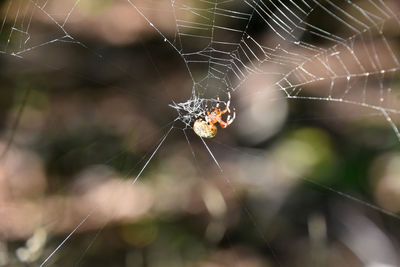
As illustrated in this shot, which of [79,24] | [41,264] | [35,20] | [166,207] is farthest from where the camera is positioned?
[79,24]

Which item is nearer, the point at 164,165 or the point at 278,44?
the point at 278,44

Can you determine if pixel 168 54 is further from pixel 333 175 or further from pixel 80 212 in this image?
pixel 333 175

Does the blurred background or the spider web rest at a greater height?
the spider web

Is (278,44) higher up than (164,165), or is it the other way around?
(278,44)

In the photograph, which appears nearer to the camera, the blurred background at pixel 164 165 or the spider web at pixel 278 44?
the blurred background at pixel 164 165

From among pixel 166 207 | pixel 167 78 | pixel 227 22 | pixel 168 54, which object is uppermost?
pixel 227 22

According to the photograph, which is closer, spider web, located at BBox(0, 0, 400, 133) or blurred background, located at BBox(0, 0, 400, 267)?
blurred background, located at BBox(0, 0, 400, 267)

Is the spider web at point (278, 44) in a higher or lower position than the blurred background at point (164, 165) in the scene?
higher

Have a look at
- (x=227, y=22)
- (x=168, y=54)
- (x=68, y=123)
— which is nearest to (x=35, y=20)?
(x=68, y=123)
